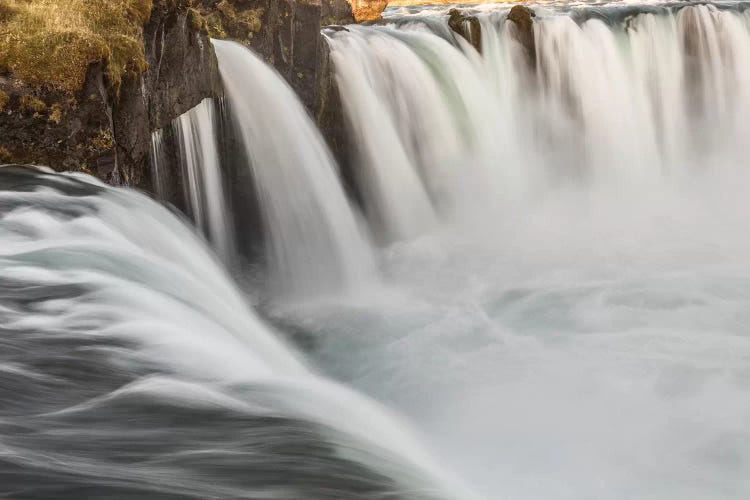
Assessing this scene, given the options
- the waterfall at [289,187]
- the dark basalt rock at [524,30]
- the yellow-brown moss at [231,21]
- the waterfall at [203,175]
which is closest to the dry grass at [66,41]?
the waterfall at [203,175]

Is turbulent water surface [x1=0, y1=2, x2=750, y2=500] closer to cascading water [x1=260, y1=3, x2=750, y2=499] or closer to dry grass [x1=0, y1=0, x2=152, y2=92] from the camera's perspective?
cascading water [x1=260, y1=3, x2=750, y2=499]

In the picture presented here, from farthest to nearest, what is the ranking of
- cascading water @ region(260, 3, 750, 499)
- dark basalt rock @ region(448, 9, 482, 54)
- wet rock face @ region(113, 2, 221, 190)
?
1. dark basalt rock @ region(448, 9, 482, 54)
2. wet rock face @ region(113, 2, 221, 190)
3. cascading water @ region(260, 3, 750, 499)

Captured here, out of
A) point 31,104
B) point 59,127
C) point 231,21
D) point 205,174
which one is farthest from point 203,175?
point 31,104

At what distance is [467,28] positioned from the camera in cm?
1308

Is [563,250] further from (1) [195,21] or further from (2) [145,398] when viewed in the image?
(2) [145,398]

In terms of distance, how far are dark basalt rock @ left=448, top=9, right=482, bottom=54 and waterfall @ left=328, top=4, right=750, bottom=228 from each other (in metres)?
0.15

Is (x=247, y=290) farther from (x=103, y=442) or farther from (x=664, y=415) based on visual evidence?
(x=103, y=442)

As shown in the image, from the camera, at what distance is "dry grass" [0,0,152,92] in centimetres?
690

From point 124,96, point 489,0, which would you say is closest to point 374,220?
point 124,96

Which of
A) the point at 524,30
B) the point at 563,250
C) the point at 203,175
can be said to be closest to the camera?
the point at 203,175

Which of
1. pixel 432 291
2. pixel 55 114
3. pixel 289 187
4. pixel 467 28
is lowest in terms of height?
pixel 432 291

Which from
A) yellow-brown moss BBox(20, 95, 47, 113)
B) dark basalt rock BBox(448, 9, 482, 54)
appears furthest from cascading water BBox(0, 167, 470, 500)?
dark basalt rock BBox(448, 9, 482, 54)

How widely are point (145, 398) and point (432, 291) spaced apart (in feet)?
19.3

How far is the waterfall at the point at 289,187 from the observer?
938 cm
